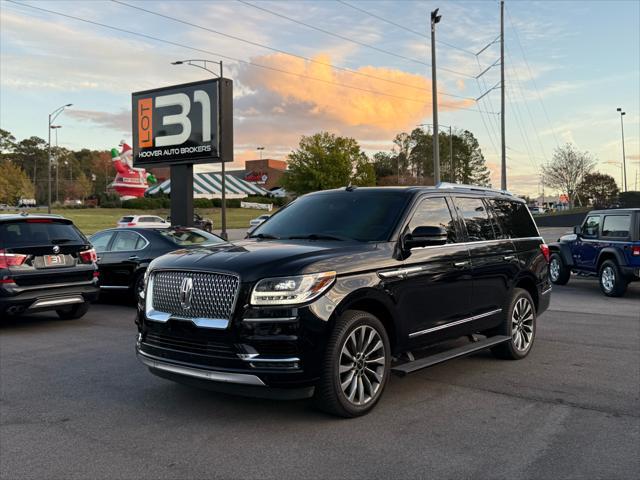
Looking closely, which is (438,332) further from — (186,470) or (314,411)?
(186,470)

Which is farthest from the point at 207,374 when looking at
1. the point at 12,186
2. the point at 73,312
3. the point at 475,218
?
the point at 12,186

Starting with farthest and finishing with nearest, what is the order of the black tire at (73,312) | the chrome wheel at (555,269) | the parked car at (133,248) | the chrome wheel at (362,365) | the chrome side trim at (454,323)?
the chrome wheel at (555,269) < the parked car at (133,248) < the black tire at (73,312) < the chrome side trim at (454,323) < the chrome wheel at (362,365)

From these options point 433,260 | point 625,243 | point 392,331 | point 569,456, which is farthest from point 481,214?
point 625,243

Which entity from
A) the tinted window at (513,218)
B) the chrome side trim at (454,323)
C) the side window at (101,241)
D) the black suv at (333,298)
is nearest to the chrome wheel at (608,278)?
the tinted window at (513,218)

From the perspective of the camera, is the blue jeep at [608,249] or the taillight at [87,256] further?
the blue jeep at [608,249]

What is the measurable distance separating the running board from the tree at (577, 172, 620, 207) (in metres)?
76.8

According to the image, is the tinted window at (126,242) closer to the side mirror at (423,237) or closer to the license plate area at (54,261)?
the license plate area at (54,261)

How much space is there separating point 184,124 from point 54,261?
11.4m

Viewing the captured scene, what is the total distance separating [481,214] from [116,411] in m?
4.19

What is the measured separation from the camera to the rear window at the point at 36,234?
8.95 metres

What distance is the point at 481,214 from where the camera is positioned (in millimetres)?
6695

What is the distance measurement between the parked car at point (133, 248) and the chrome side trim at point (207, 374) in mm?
6109

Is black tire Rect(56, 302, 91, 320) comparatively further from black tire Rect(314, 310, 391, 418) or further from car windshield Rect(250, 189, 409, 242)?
black tire Rect(314, 310, 391, 418)

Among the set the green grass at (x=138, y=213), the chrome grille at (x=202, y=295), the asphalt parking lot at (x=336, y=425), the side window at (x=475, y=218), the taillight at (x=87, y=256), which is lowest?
the asphalt parking lot at (x=336, y=425)
